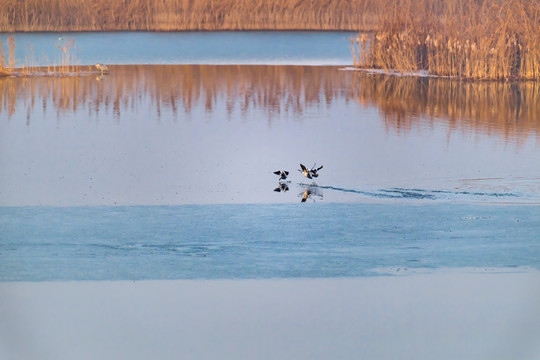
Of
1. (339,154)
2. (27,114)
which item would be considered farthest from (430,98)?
(27,114)

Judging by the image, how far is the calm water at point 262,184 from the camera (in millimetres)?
4602

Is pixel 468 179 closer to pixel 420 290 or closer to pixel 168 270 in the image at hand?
pixel 420 290

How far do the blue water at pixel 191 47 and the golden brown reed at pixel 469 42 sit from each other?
245 centimetres

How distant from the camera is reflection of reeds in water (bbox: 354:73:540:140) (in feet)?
29.0

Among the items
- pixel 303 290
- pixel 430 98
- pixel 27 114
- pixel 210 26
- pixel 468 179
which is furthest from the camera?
pixel 210 26

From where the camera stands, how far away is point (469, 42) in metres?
12.4

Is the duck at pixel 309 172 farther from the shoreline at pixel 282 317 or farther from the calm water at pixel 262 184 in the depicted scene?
the shoreline at pixel 282 317

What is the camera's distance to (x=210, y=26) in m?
20.0

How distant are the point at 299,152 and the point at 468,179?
Answer: 5.29 feet

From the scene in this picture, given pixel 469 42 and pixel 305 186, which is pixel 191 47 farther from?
pixel 305 186

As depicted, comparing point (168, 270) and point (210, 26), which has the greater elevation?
point (210, 26)

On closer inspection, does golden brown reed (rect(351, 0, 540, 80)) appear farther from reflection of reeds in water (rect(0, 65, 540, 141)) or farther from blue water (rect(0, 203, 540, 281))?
blue water (rect(0, 203, 540, 281))

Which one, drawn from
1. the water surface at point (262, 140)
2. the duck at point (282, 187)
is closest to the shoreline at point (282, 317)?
the water surface at point (262, 140)

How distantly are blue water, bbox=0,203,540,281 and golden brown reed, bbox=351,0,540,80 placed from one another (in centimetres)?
695
